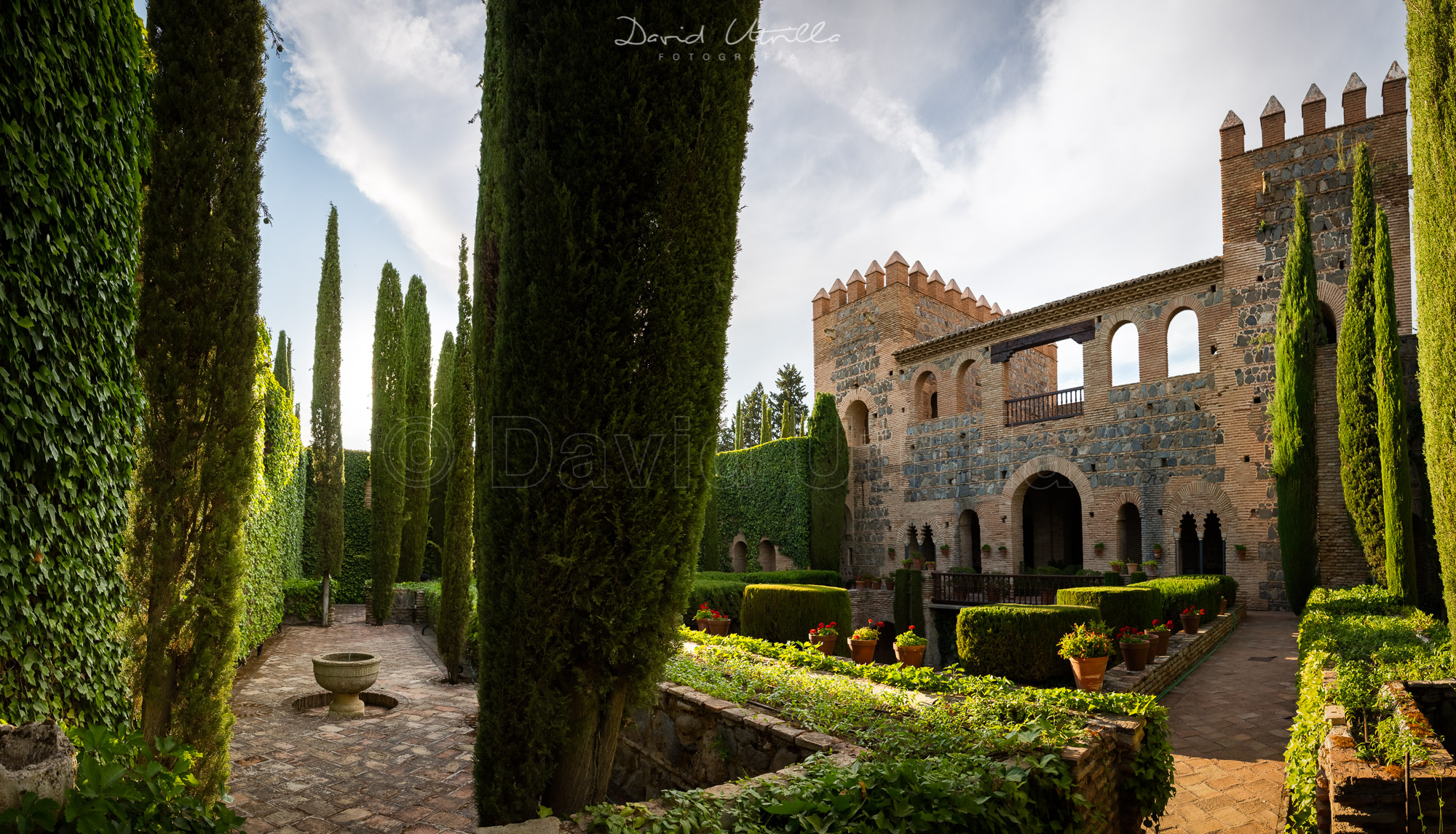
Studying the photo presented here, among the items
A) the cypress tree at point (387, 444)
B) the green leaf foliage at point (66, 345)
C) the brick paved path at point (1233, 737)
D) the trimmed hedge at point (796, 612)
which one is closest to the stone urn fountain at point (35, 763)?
the green leaf foliage at point (66, 345)

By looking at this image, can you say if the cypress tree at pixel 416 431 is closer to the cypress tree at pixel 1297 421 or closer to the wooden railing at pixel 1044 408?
the wooden railing at pixel 1044 408

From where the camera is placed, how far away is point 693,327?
3.50 metres

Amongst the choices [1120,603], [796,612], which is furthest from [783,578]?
[1120,603]

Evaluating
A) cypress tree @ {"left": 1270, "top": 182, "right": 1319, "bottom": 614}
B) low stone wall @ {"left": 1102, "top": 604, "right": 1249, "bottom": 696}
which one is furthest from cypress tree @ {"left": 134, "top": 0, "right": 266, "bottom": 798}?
cypress tree @ {"left": 1270, "top": 182, "right": 1319, "bottom": 614}

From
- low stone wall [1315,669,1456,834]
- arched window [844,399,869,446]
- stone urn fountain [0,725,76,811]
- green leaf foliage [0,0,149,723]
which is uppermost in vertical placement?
arched window [844,399,869,446]

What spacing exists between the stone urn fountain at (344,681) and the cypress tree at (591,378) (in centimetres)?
452

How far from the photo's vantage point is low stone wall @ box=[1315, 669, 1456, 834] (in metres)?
3.03

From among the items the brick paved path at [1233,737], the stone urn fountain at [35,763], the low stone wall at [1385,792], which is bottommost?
the brick paved path at [1233,737]

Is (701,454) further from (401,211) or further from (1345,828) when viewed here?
(401,211)

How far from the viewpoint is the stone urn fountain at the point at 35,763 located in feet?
5.16

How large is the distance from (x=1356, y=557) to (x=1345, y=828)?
12.5m

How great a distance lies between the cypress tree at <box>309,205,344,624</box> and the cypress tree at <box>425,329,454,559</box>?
2.09m

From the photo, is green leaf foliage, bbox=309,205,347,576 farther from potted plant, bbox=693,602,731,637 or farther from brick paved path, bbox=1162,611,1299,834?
brick paved path, bbox=1162,611,1299,834

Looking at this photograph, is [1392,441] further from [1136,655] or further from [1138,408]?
[1138,408]
